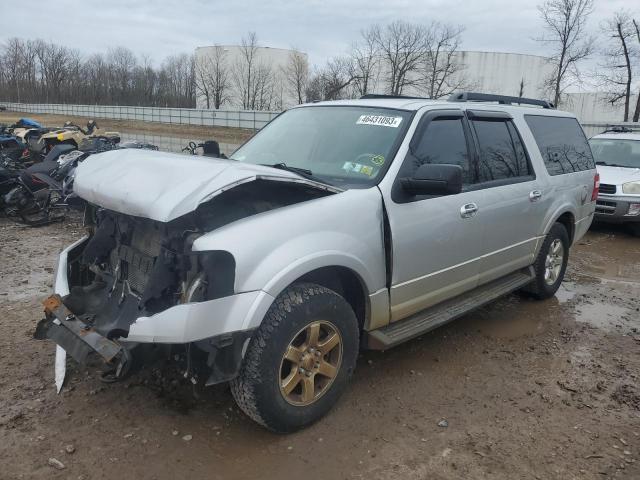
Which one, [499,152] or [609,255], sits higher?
[499,152]

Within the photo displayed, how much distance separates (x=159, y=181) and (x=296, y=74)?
6505 centimetres

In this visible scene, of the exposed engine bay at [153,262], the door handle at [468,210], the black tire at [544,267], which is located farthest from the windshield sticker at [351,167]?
the black tire at [544,267]

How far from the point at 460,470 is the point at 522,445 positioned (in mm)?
499

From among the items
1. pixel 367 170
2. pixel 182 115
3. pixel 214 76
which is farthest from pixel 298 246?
pixel 214 76

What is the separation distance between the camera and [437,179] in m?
3.30

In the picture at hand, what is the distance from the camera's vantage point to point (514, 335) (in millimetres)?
4816

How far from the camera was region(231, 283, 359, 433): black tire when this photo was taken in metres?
2.78

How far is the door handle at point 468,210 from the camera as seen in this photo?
12.9 ft

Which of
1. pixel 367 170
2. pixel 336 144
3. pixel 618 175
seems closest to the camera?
pixel 367 170

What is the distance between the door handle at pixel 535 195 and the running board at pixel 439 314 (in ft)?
2.47

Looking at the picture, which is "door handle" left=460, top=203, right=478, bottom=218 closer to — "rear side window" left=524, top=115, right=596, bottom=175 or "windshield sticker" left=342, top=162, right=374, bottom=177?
"windshield sticker" left=342, top=162, right=374, bottom=177

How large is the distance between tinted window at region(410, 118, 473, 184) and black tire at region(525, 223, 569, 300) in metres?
1.72

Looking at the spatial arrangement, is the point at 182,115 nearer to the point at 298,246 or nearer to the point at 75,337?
the point at 75,337

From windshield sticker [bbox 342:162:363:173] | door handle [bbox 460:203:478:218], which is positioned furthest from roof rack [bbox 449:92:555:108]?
windshield sticker [bbox 342:162:363:173]
